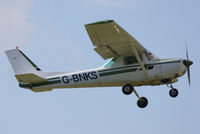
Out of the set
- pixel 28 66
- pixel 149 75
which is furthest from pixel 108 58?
pixel 28 66

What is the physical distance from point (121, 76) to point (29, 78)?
3.53m

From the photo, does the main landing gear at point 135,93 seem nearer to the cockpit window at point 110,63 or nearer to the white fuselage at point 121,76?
the white fuselage at point 121,76

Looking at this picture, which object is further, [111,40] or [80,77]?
[80,77]

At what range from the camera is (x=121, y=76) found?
65.1 feet

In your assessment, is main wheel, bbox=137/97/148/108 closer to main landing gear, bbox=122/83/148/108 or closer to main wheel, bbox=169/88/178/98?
main landing gear, bbox=122/83/148/108

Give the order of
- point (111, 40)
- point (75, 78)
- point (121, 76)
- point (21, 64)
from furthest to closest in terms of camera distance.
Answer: point (21, 64), point (75, 78), point (121, 76), point (111, 40)

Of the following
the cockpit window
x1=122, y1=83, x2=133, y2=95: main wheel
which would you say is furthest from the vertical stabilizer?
x1=122, y1=83, x2=133, y2=95: main wheel

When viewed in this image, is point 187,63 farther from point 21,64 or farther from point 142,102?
point 21,64

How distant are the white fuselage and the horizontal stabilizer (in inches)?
7.2

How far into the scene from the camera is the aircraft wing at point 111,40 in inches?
699

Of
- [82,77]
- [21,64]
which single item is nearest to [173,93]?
[82,77]

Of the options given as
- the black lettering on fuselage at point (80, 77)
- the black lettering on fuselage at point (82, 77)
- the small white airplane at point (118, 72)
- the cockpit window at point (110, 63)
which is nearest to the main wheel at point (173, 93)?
Answer: the small white airplane at point (118, 72)

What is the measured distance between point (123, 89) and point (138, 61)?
124 cm

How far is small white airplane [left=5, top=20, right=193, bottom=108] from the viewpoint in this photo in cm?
1942
